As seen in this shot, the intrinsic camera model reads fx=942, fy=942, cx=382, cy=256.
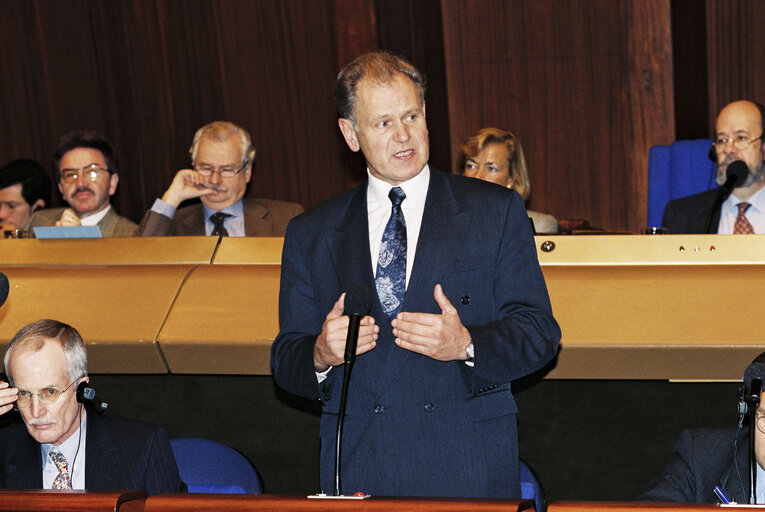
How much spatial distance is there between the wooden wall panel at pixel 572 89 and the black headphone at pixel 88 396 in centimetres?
289

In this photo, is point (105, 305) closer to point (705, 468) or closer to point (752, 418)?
point (705, 468)

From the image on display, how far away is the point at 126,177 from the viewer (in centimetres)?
489

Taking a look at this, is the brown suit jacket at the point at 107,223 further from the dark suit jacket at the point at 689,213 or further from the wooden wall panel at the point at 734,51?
the wooden wall panel at the point at 734,51

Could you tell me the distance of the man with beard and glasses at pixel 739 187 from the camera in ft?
11.2

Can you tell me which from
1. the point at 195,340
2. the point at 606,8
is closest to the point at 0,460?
the point at 195,340

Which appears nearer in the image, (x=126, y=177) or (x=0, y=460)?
(x=0, y=460)

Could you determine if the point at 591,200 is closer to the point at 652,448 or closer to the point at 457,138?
the point at 457,138

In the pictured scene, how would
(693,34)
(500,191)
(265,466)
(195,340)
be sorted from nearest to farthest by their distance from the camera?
(500,191) < (195,340) < (265,466) < (693,34)

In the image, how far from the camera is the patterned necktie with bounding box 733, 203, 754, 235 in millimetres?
3314

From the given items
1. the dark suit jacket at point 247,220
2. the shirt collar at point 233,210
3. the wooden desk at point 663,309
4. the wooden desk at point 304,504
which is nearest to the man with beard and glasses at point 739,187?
the wooden desk at point 663,309

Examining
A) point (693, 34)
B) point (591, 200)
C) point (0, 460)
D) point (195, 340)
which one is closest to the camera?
point (0, 460)

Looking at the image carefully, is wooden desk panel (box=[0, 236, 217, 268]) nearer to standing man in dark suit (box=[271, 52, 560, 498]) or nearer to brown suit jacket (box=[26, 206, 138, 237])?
brown suit jacket (box=[26, 206, 138, 237])

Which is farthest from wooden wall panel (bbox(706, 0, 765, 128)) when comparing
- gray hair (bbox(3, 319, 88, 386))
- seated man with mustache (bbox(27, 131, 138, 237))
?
gray hair (bbox(3, 319, 88, 386))

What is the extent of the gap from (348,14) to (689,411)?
2729 mm
